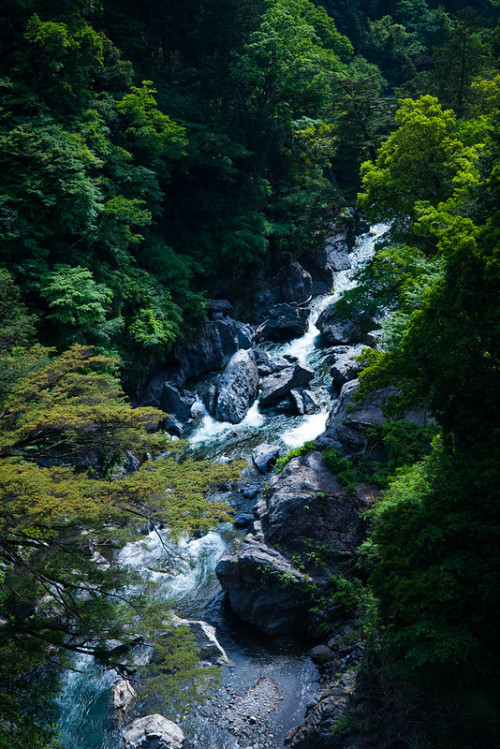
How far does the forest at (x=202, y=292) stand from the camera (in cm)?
711

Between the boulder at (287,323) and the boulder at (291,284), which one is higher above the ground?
the boulder at (291,284)

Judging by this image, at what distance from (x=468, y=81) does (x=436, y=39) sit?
114 ft

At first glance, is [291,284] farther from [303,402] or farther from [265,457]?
[265,457]

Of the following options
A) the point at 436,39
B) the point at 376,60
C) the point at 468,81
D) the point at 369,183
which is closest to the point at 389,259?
the point at 369,183

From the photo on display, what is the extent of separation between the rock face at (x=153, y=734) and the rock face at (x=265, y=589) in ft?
9.26

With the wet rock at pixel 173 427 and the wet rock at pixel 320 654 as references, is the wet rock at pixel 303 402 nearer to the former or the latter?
the wet rock at pixel 173 427

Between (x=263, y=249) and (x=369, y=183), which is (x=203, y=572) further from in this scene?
(x=263, y=249)

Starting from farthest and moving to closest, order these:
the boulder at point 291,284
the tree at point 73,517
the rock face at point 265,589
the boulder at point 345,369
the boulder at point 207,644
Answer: the boulder at point 291,284, the boulder at point 345,369, the rock face at point 265,589, the boulder at point 207,644, the tree at point 73,517

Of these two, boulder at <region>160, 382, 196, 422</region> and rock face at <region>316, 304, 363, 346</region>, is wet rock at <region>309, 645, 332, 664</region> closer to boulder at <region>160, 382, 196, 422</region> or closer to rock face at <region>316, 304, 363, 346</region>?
boulder at <region>160, 382, 196, 422</region>

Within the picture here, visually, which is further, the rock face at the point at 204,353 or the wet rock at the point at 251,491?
the rock face at the point at 204,353

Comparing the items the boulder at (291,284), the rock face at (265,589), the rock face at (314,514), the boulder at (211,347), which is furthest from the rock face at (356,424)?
the boulder at (291,284)

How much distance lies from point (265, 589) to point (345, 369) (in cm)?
1063

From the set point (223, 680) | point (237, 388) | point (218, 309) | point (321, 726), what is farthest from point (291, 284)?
point (321, 726)

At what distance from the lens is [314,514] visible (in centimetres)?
1185
